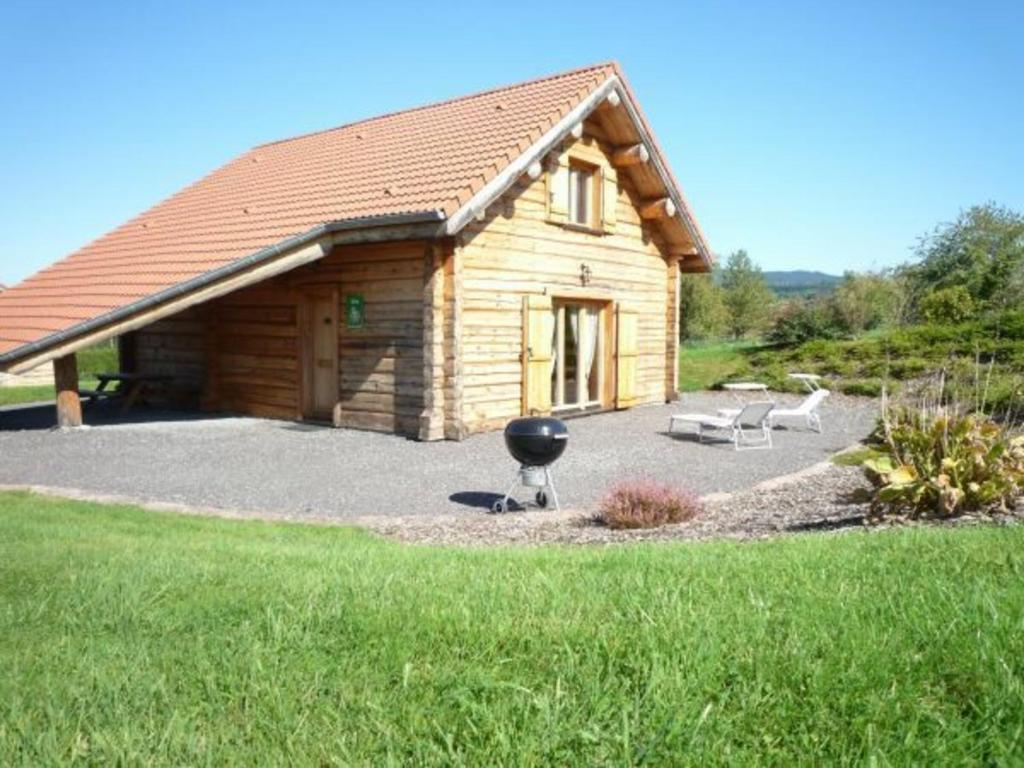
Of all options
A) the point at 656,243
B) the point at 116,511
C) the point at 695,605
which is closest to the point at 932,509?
the point at 695,605

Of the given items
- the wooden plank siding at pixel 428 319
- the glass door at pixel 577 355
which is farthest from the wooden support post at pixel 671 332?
the glass door at pixel 577 355

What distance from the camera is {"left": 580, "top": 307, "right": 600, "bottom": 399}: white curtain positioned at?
15219 millimetres

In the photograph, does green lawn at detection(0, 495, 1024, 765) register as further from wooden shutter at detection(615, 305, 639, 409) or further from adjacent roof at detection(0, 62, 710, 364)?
wooden shutter at detection(615, 305, 639, 409)

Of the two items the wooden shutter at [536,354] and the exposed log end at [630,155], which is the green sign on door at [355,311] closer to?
the wooden shutter at [536,354]

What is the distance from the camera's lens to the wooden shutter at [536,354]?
13227 millimetres

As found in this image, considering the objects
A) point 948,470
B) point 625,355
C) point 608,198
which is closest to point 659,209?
point 608,198

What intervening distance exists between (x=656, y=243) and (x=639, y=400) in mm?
3690

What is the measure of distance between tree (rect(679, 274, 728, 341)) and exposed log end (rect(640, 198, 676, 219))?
31.2 m

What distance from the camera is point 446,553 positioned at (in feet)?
16.5

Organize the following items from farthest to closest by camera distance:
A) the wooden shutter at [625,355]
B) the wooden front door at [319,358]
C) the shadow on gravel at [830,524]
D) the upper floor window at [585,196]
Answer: the wooden shutter at [625,355] < the upper floor window at [585,196] < the wooden front door at [319,358] < the shadow on gravel at [830,524]

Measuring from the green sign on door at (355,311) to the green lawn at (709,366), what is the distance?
11.3 metres

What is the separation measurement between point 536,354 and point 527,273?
4.83 feet

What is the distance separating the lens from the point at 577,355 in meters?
15.1

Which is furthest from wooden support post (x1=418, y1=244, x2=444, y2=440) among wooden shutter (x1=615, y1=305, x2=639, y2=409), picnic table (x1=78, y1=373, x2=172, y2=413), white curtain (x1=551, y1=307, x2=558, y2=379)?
picnic table (x1=78, y1=373, x2=172, y2=413)
